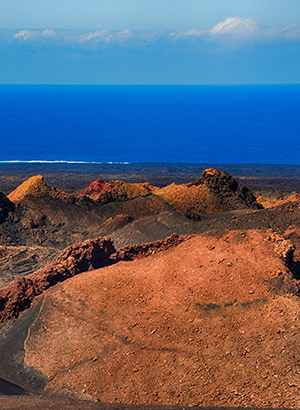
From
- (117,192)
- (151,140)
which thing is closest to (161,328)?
(117,192)

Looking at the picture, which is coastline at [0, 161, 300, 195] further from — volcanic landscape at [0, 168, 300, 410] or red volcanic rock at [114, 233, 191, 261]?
volcanic landscape at [0, 168, 300, 410]

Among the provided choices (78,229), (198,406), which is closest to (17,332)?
(198,406)

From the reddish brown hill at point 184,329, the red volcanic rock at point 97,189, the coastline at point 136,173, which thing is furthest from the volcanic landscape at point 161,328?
the coastline at point 136,173

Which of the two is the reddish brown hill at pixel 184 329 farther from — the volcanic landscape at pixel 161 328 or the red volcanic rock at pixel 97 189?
the red volcanic rock at pixel 97 189

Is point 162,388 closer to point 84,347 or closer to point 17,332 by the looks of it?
point 84,347

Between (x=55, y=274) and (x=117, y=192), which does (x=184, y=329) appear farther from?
(x=117, y=192)

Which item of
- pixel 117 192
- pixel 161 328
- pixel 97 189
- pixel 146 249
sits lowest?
pixel 97 189
